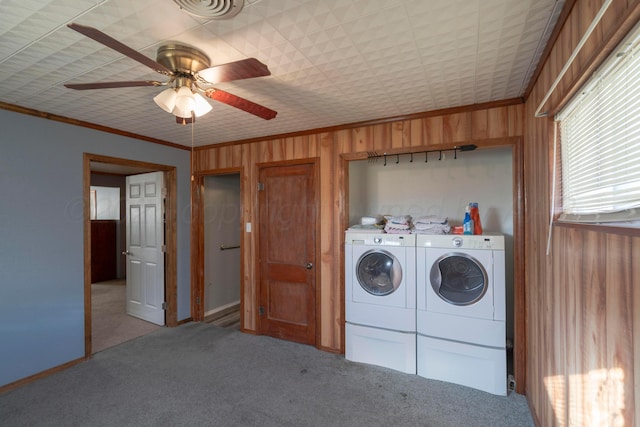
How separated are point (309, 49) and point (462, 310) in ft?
7.15

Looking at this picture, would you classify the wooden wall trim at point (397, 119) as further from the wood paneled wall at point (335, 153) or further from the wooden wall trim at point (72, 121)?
the wooden wall trim at point (72, 121)

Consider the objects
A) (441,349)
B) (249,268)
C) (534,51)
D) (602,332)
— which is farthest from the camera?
(249,268)

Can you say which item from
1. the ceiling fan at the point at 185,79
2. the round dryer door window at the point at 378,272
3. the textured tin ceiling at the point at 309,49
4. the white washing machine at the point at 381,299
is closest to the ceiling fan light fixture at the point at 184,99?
the ceiling fan at the point at 185,79

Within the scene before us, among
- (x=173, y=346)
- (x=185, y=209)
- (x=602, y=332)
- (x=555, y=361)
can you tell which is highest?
(x=185, y=209)

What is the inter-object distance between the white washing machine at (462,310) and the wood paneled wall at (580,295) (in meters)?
0.24

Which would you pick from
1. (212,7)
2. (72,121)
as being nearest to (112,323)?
(72,121)

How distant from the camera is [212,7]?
3.97ft

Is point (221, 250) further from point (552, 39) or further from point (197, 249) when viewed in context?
point (552, 39)

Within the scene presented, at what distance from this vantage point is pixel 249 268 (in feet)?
11.4

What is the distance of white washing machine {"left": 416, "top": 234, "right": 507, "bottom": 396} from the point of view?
2.23 m

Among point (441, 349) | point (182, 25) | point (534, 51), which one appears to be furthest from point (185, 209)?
point (534, 51)

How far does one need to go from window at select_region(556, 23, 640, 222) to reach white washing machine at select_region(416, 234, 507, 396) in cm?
98

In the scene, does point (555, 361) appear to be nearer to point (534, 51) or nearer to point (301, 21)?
point (534, 51)

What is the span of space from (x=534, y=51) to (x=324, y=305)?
2606mm
